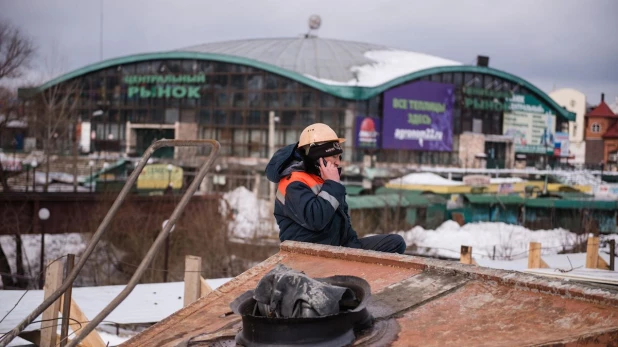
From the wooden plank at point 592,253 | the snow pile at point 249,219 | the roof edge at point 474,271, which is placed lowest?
the snow pile at point 249,219


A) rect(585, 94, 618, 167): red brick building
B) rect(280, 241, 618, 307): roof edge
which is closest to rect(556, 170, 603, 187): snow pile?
rect(585, 94, 618, 167): red brick building

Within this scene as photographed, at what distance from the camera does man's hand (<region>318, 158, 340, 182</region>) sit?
4977 mm

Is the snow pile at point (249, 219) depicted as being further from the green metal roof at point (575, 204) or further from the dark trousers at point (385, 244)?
the dark trousers at point (385, 244)

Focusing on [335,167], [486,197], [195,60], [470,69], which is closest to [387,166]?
[486,197]

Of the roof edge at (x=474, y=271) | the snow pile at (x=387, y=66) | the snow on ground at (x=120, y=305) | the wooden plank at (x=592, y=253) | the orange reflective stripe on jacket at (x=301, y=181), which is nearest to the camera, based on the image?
the roof edge at (x=474, y=271)

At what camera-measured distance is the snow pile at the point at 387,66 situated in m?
47.6

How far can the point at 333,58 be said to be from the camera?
52.7 meters

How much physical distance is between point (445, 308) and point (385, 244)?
187 cm

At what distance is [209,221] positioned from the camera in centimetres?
2736

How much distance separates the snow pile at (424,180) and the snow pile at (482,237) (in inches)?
192

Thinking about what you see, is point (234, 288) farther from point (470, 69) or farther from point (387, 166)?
point (470, 69)

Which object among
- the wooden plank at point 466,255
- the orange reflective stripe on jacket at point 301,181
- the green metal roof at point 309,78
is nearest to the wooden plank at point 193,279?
the orange reflective stripe on jacket at point 301,181

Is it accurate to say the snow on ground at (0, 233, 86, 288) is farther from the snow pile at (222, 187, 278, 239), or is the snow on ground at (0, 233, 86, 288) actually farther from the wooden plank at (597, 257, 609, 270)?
the wooden plank at (597, 257, 609, 270)

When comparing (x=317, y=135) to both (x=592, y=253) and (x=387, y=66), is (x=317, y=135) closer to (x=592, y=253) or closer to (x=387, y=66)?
(x=592, y=253)
